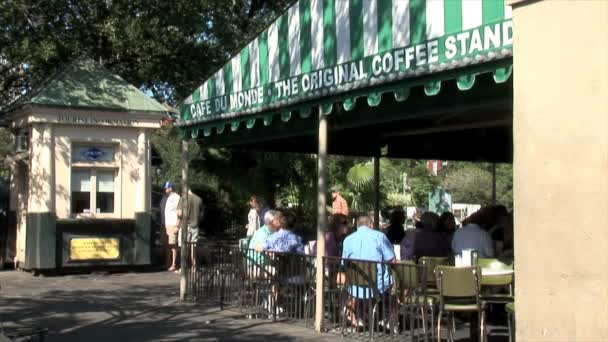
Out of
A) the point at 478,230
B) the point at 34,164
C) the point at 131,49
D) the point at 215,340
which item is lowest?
the point at 215,340

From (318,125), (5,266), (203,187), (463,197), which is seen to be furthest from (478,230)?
(463,197)

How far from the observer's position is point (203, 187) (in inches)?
968

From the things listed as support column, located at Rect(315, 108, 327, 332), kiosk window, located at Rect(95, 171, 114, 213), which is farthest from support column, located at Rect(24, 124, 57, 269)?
support column, located at Rect(315, 108, 327, 332)

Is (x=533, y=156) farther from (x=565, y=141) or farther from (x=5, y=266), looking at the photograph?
(x=5, y=266)

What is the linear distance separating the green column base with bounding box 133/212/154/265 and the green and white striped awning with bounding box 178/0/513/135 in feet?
17.0

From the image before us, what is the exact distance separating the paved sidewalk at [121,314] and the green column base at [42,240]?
0.50m

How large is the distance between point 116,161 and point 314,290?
7.95m

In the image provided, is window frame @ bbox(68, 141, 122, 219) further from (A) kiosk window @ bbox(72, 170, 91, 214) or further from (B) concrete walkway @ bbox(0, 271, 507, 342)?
(B) concrete walkway @ bbox(0, 271, 507, 342)

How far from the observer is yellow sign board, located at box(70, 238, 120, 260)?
53.4 feet

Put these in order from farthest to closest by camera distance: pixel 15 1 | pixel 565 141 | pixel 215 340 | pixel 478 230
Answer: pixel 15 1, pixel 478 230, pixel 215 340, pixel 565 141

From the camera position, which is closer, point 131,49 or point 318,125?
point 318,125

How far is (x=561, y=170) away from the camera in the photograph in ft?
16.1

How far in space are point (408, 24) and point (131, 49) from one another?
1446 centimetres

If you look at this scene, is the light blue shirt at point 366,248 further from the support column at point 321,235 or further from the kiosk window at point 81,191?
the kiosk window at point 81,191
